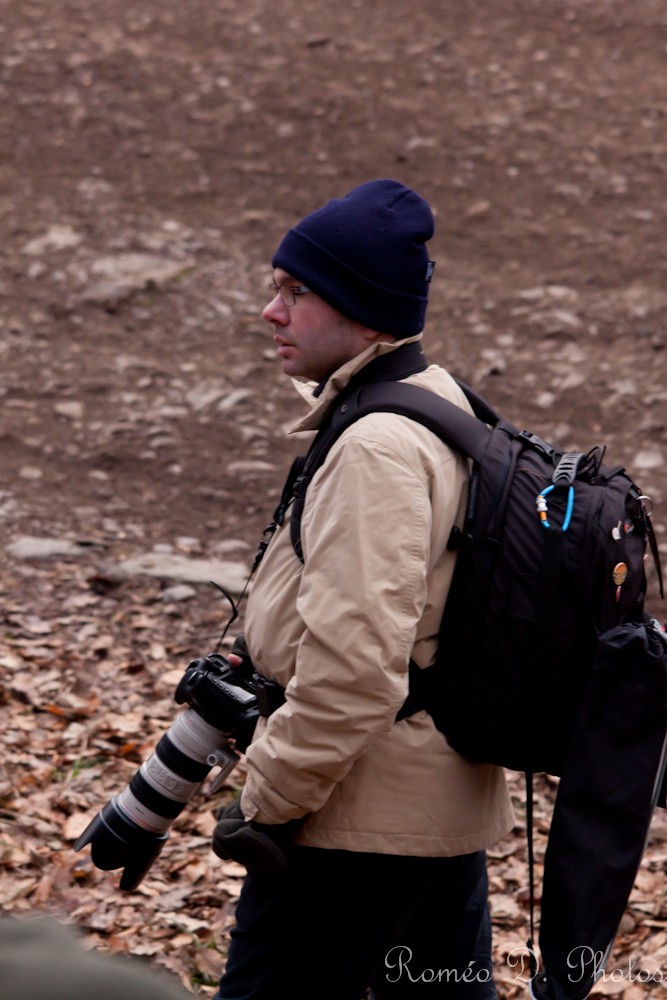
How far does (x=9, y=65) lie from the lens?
11367mm

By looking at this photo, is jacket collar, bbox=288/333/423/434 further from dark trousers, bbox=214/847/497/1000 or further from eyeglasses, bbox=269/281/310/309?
dark trousers, bbox=214/847/497/1000

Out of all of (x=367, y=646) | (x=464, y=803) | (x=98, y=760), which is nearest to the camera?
(x=367, y=646)

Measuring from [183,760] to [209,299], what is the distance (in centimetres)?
659

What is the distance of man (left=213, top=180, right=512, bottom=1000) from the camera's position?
2389mm

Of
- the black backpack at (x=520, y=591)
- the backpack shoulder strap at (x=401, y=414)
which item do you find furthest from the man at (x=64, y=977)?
the backpack shoulder strap at (x=401, y=414)

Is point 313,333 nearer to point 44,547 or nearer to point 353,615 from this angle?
point 353,615

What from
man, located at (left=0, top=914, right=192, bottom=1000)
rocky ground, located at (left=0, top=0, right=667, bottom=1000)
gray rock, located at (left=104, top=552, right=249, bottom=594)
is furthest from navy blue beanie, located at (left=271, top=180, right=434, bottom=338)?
gray rock, located at (left=104, top=552, right=249, bottom=594)

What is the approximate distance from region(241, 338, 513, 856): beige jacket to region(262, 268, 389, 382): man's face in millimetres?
76

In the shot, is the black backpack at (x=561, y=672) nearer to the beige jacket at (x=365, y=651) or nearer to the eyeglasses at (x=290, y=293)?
the beige jacket at (x=365, y=651)

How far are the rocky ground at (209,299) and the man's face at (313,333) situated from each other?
2.15 meters

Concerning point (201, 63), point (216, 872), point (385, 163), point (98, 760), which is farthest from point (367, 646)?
point (201, 63)

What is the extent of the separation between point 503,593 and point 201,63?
10.1 meters

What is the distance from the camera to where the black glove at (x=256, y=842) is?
2533mm

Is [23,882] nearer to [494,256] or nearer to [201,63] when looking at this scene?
[494,256]
